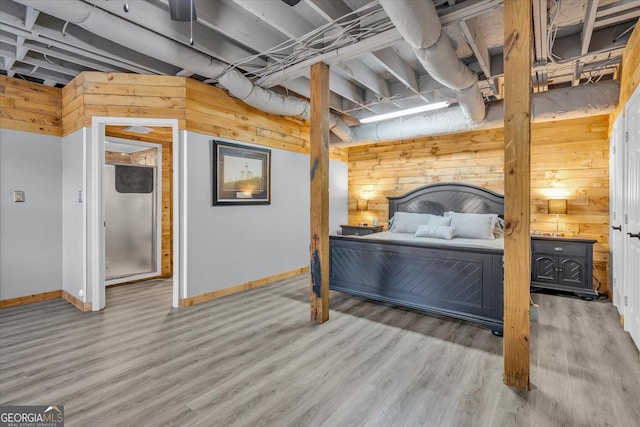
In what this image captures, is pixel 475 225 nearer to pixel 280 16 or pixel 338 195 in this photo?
pixel 338 195

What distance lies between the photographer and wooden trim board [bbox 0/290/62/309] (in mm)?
3697

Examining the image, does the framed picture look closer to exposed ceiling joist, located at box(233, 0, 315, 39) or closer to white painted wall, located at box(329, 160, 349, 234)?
exposed ceiling joist, located at box(233, 0, 315, 39)

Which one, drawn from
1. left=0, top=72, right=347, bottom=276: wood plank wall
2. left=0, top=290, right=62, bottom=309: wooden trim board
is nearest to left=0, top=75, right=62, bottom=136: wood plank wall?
left=0, top=72, right=347, bottom=276: wood plank wall

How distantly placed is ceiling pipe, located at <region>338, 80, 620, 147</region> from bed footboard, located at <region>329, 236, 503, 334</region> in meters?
2.26

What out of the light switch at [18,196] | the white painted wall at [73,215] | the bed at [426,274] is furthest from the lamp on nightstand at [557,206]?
the light switch at [18,196]

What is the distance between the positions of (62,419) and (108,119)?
302cm

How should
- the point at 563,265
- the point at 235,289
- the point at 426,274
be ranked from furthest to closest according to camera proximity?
the point at 235,289 → the point at 563,265 → the point at 426,274

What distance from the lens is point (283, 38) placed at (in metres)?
3.25

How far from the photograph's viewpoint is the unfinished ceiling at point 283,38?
2480 millimetres

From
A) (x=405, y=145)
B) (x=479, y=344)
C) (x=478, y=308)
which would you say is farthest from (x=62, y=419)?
(x=405, y=145)

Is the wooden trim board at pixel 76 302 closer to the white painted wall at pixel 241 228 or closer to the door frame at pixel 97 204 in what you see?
the door frame at pixel 97 204

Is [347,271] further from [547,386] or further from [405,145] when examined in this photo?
[405,145]

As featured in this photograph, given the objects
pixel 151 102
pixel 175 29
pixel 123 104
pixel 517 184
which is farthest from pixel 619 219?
pixel 123 104

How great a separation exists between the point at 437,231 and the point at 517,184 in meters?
2.38
